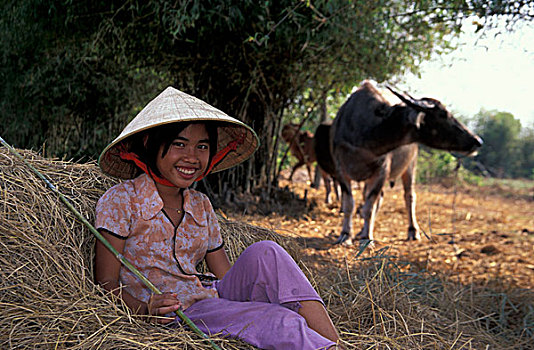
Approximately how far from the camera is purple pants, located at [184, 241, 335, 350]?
A: 1.58 metres

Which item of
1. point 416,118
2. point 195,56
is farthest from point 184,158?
point 195,56

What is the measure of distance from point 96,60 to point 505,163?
63.8 ft

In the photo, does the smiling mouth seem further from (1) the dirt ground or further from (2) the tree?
(2) the tree

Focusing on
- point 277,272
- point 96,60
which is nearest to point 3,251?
point 277,272

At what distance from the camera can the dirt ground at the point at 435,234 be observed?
14.0 feet

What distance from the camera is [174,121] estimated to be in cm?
178

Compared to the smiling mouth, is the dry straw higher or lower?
lower

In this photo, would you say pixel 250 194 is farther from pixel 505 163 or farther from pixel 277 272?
pixel 505 163

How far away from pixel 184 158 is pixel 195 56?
4.25m

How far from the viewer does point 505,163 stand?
2055cm

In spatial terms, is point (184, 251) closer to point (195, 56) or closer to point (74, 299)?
point (74, 299)

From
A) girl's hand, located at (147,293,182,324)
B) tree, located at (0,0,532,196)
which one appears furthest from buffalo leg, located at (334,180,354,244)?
girl's hand, located at (147,293,182,324)

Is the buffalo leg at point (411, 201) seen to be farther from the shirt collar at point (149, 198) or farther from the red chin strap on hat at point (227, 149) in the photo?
the shirt collar at point (149, 198)

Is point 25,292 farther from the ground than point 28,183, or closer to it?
closer to it
